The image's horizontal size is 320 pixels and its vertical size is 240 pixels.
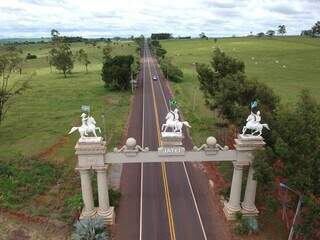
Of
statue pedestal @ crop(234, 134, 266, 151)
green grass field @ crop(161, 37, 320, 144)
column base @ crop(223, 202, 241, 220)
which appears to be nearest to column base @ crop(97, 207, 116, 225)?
column base @ crop(223, 202, 241, 220)

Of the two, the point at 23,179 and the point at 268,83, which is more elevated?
the point at 23,179

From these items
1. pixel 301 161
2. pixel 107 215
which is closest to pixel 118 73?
pixel 107 215

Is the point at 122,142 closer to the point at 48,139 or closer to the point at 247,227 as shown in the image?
the point at 48,139

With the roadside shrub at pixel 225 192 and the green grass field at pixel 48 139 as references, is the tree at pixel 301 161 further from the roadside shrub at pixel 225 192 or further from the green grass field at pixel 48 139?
the green grass field at pixel 48 139

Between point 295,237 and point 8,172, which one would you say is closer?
point 295,237

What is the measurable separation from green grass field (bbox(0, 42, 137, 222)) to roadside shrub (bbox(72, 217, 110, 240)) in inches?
150

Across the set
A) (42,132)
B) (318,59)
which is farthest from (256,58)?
(42,132)

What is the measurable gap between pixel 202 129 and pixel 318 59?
122990 mm

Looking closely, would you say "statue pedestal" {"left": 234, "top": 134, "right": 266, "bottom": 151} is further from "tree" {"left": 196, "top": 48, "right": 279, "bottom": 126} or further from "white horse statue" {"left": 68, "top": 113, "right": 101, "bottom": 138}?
"white horse statue" {"left": 68, "top": 113, "right": 101, "bottom": 138}

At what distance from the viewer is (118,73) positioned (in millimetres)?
100625

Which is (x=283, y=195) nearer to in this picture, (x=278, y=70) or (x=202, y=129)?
(x=202, y=129)

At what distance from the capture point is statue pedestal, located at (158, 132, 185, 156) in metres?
33.0

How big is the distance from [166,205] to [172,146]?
27.5ft

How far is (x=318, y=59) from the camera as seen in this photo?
16550cm
